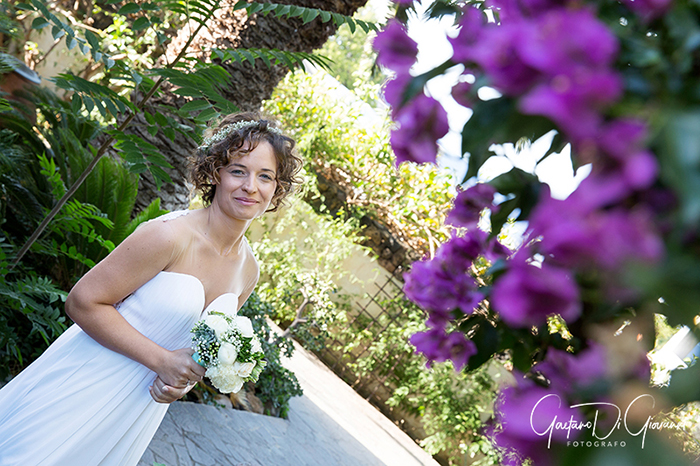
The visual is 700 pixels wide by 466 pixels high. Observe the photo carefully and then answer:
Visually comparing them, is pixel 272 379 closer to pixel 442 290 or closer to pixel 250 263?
pixel 250 263

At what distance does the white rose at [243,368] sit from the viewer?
6.49 ft

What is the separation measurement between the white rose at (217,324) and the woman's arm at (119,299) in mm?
137

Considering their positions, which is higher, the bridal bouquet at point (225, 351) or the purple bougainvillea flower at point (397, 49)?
the purple bougainvillea flower at point (397, 49)

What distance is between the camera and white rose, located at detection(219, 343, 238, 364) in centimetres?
190

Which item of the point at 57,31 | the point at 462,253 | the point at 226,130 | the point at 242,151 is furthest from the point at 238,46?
the point at 462,253

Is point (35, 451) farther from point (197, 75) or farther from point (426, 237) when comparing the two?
point (426, 237)

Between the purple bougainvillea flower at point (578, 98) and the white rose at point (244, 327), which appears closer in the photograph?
the purple bougainvillea flower at point (578, 98)

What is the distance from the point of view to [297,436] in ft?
17.9

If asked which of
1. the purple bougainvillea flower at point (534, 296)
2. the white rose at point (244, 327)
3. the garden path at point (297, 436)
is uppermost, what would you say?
the purple bougainvillea flower at point (534, 296)

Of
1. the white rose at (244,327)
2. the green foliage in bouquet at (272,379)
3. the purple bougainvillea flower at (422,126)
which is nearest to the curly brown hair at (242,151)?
→ the white rose at (244,327)

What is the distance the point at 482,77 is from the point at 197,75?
2.57 meters

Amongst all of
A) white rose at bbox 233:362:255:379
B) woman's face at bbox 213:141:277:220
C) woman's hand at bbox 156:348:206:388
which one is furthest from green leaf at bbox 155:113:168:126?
white rose at bbox 233:362:255:379

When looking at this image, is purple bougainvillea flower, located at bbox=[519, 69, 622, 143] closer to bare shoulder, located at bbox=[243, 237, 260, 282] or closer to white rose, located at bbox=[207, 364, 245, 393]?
white rose, located at bbox=[207, 364, 245, 393]
